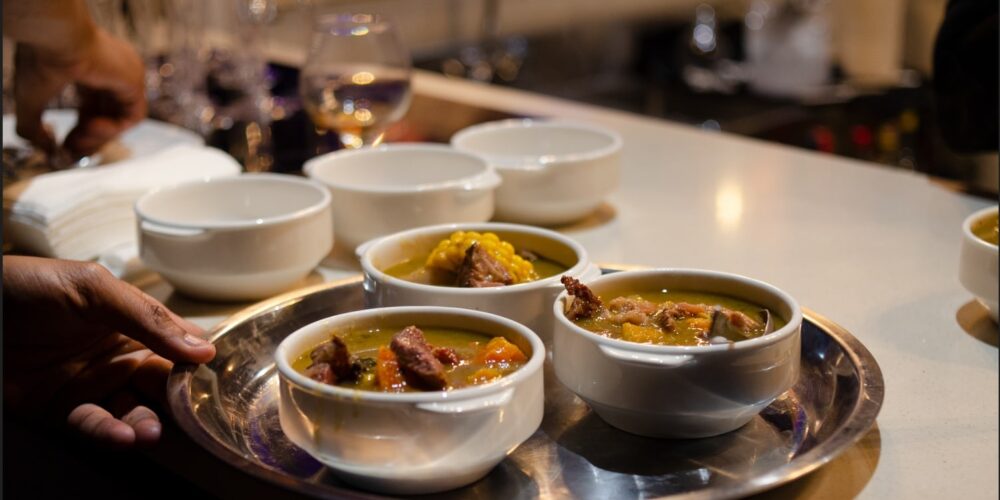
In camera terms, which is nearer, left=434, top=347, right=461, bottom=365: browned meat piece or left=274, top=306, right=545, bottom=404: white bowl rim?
left=274, top=306, right=545, bottom=404: white bowl rim

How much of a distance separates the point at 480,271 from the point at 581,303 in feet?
0.48

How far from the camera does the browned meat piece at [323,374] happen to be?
34.9 inches

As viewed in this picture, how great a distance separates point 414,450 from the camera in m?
0.84

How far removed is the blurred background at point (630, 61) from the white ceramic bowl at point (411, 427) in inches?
50.0

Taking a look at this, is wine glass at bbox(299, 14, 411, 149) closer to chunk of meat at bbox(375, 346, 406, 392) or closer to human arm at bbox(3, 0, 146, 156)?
human arm at bbox(3, 0, 146, 156)

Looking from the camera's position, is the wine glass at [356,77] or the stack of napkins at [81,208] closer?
the stack of napkins at [81,208]

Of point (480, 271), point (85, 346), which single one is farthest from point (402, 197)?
point (85, 346)

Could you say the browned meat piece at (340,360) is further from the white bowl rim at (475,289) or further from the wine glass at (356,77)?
the wine glass at (356,77)

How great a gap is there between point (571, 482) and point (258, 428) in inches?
12.8

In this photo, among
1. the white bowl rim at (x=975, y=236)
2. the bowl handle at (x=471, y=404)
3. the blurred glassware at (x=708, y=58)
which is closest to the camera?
the bowl handle at (x=471, y=404)

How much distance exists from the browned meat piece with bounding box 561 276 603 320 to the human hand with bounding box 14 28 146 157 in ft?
3.86

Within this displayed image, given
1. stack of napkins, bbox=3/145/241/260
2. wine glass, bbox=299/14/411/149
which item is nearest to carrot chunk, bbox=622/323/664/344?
stack of napkins, bbox=3/145/241/260

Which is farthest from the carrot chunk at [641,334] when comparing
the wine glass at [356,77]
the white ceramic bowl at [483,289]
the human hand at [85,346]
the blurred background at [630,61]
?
the blurred background at [630,61]

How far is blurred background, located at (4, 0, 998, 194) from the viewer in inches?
91.0
